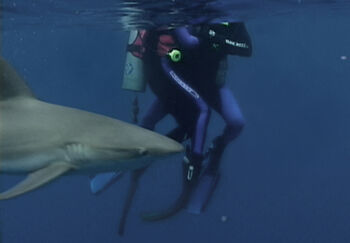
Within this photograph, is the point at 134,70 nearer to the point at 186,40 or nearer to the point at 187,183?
the point at 186,40

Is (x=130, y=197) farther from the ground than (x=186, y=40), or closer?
closer

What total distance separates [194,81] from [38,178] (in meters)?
5.76

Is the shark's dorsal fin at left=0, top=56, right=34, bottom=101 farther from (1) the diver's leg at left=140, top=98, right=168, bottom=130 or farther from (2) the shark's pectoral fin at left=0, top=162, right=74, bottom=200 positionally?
(1) the diver's leg at left=140, top=98, right=168, bottom=130

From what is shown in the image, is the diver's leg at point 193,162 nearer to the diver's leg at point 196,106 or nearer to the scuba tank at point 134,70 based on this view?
the diver's leg at point 196,106

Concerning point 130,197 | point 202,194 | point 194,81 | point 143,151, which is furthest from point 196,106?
point 143,151

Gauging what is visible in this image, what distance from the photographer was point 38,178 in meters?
5.63

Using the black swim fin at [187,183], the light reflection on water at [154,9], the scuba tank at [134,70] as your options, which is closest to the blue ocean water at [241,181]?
the light reflection on water at [154,9]

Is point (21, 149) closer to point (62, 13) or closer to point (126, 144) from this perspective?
point (126, 144)

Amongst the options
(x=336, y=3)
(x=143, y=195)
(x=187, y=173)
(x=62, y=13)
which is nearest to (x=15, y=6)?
(x=62, y=13)

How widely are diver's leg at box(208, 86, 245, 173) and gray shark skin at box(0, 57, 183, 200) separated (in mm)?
4140

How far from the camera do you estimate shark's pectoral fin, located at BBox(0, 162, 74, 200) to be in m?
5.29

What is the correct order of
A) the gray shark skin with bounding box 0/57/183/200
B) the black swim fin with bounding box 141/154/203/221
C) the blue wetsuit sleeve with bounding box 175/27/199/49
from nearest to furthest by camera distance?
the gray shark skin with bounding box 0/57/183/200 → the black swim fin with bounding box 141/154/203/221 → the blue wetsuit sleeve with bounding box 175/27/199/49

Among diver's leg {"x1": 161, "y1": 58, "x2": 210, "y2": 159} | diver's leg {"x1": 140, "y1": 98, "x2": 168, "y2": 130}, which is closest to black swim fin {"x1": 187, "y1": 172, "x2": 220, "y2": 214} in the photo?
diver's leg {"x1": 161, "y1": 58, "x2": 210, "y2": 159}

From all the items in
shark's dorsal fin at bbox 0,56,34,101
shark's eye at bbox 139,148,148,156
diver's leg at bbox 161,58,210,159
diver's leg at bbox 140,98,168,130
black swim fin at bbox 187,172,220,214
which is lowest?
black swim fin at bbox 187,172,220,214
